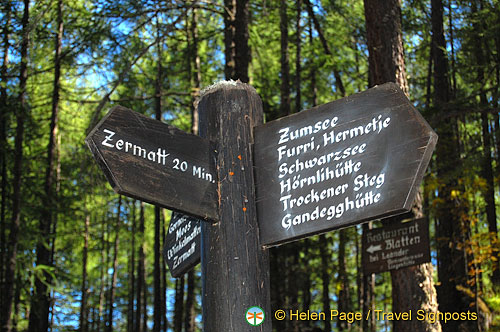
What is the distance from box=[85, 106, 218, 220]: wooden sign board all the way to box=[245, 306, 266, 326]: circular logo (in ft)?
Result: 1.39

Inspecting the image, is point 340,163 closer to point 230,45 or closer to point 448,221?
point 230,45

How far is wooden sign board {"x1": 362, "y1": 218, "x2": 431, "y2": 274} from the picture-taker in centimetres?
712

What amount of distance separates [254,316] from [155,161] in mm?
759

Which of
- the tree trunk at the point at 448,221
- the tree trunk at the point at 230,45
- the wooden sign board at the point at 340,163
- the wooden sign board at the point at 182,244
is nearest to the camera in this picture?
the wooden sign board at the point at 340,163

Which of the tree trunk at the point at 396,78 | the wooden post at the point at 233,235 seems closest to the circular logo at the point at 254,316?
the wooden post at the point at 233,235

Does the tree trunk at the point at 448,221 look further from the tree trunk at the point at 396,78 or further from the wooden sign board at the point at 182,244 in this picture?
the wooden sign board at the point at 182,244

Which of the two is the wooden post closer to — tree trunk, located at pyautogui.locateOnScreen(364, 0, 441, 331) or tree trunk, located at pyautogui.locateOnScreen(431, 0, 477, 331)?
tree trunk, located at pyautogui.locateOnScreen(364, 0, 441, 331)

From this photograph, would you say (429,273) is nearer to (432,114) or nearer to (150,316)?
(432,114)

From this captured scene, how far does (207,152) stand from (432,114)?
8467 millimetres

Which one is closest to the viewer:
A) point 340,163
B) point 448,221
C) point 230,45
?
point 340,163

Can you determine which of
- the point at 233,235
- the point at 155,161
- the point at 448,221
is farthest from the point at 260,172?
the point at 448,221

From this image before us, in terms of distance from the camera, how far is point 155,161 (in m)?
2.40

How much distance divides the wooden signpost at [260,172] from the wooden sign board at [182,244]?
0.25 metres

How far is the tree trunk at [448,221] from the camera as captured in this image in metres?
12.6
